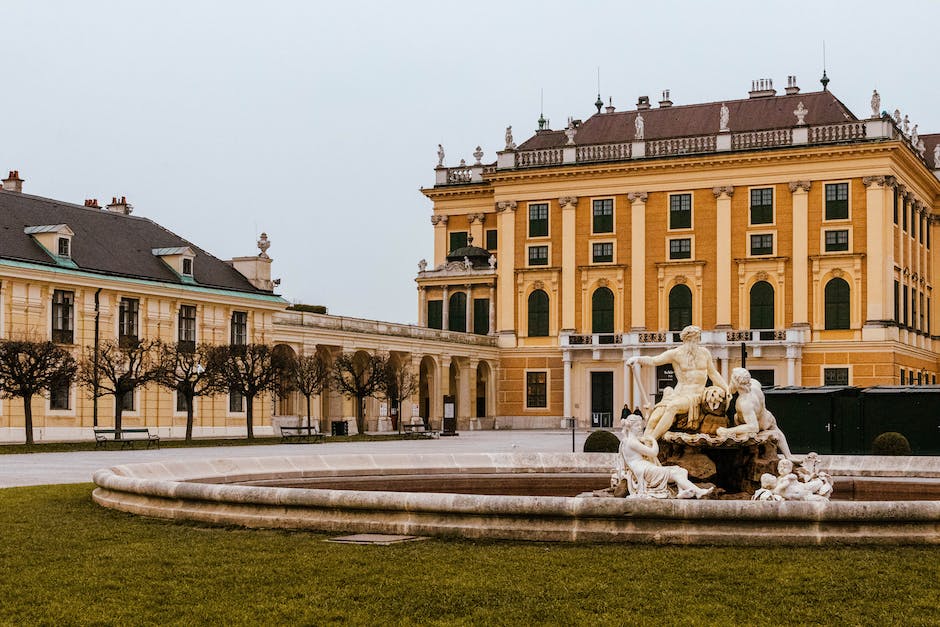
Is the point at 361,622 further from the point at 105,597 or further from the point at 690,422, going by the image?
the point at 690,422

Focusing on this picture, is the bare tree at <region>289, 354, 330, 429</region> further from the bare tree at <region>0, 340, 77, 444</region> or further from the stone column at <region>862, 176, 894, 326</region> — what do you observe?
the stone column at <region>862, 176, 894, 326</region>

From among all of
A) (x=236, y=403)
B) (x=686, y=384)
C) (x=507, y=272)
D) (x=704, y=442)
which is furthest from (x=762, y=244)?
(x=704, y=442)

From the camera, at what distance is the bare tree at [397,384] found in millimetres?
66625

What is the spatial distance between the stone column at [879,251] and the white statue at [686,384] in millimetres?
61960

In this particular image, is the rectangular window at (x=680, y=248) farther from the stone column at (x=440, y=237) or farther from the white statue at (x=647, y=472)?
the white statue at (x=647, y=472)

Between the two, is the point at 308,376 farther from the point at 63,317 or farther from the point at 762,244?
the point at 762,244

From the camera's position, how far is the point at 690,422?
1723 cm

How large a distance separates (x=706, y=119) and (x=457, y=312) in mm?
20202

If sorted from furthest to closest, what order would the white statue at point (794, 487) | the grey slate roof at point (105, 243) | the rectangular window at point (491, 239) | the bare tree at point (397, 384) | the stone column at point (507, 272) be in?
the rectangular window at point (491, 239), the stone column at point (507, 272), the bare tree at point (397, 384), the grey slate roof at point (105, 243), the white statue at point (794, 487)

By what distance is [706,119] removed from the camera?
85.8 m

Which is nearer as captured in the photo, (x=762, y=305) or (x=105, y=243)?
(x=105, y=243)

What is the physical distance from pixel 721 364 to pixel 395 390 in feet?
71.7

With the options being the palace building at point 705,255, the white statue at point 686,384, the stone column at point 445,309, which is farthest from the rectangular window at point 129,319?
the white statue at point 686,384

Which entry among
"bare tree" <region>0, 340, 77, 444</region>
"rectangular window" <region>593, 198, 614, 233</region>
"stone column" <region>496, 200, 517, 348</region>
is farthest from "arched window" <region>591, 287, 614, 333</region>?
"bare tree" <region>0, 340, 77, 444</region>
